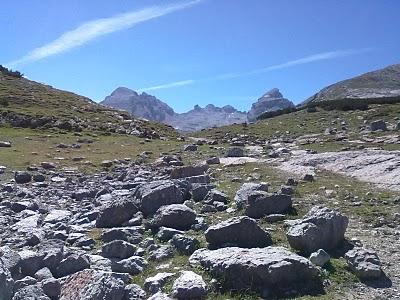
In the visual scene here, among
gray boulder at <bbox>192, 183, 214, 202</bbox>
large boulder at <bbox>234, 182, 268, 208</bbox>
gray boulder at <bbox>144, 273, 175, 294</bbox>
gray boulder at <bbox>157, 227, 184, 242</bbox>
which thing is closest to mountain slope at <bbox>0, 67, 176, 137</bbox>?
gray boulder at <bbox>192, 183, 214, 202</bbox>

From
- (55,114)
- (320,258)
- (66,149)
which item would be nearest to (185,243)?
(320,258)

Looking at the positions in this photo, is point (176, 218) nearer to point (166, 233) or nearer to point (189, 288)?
point (166, 233)

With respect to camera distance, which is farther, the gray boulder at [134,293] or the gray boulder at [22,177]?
the gray boulder at [22,177]

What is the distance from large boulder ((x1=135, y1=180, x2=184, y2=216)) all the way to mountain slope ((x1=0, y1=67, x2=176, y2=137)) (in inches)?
1657

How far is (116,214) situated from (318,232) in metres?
6.87

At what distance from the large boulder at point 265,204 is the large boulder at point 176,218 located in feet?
6.29

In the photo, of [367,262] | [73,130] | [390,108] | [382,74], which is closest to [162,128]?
[73,130]

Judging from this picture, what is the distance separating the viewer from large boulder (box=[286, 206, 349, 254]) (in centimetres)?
1253

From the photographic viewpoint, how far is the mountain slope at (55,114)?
59903 millimetres

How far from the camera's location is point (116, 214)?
16.8 meters

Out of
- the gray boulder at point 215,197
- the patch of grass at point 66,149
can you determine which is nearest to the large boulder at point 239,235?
the gray boulder at point 215,197

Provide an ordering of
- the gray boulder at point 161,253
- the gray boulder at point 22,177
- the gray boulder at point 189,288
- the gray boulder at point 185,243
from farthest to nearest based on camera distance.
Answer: the gray boulder at point 22,177 → the gray boulder at point 185,243 → the gray boulder at point 161,253 → the gray boulder at point 189,288

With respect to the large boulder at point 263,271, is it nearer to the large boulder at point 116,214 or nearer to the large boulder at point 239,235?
the large boulder at point 239,235

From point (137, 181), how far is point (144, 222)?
9.12 m
